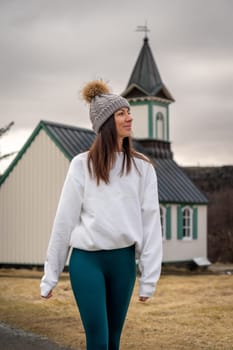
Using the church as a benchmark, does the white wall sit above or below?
below

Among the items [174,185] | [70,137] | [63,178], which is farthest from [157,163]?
[63,178]

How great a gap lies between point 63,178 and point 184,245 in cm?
639

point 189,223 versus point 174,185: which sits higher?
point 174,185

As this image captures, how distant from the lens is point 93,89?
4.98 meters

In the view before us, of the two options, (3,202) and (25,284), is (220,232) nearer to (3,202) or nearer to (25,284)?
(3,202)

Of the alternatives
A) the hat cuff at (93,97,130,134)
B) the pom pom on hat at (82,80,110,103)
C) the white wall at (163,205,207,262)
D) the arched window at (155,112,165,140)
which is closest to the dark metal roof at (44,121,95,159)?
the arched window at (155,112,165,140)

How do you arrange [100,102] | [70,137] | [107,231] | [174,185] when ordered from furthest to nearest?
[174,185] → [70,137] → [100,102] → [107,231]

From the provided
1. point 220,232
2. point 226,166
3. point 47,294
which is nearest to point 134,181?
point 47,294

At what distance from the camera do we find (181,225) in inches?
1078

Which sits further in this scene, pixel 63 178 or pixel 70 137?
pixel 70 137

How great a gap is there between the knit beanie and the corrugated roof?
18.2 metres

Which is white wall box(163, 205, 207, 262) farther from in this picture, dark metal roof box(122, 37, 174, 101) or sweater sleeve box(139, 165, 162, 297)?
sweater sleeve box(139, 165, 162, 297)

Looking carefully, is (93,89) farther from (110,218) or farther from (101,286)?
(101,286)

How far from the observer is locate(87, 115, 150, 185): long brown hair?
4.49m
